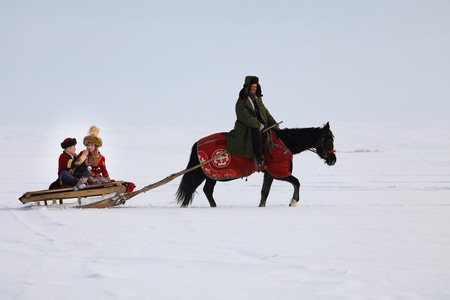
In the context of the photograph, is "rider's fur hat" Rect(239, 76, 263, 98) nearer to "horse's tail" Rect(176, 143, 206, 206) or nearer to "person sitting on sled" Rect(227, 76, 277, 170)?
"person sitting on sled" Rect(227, 76, 277, 170)

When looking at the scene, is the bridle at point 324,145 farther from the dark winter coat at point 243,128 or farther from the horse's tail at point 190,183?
the horse's tail at point 190,183

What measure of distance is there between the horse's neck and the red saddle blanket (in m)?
0.14

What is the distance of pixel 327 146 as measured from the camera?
29.9ft

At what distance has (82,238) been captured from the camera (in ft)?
19.1

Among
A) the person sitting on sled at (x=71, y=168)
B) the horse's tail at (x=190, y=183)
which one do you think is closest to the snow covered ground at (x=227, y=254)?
the person sitting on sled at (x=71, y=168)

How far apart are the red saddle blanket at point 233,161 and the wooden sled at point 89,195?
4.25 ft

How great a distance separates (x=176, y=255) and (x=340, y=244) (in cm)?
145

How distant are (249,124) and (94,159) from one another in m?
2.38

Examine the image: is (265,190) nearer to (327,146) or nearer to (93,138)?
(327,146)

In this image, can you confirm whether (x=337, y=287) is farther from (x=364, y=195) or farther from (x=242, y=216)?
(x=364, y=195)

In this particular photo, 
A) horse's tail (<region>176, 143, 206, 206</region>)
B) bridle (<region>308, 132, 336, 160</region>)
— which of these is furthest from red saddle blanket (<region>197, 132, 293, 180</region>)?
bridle (<region>308, 132, 336, 160</region>)

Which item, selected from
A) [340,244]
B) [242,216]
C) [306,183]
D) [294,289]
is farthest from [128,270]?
[306,183]

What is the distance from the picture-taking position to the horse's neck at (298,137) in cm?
909

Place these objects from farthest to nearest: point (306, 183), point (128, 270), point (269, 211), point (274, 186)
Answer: point (306, 183) → point (274, 186) → point (269, 211) → point (128, 270)
